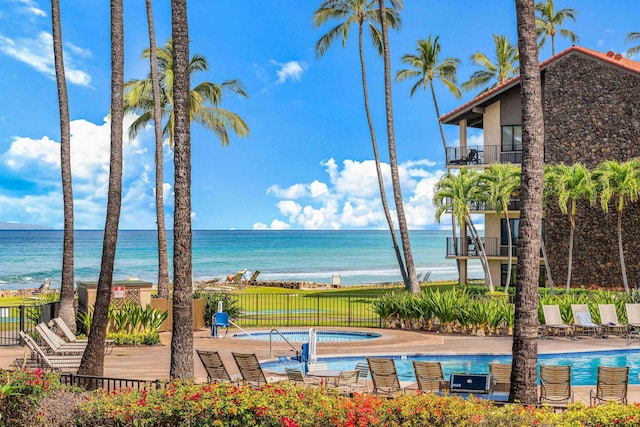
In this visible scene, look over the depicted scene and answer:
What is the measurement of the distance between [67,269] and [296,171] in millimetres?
137663

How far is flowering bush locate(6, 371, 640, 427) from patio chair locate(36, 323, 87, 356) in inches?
273

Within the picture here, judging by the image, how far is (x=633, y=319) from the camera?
83.1 feet

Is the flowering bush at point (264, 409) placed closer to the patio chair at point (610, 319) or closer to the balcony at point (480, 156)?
the patio chair at point (610, 319)

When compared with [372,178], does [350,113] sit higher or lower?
higher

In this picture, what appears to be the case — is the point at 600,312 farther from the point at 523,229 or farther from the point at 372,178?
the point at 372,178

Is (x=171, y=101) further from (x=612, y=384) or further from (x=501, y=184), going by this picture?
(x=612, y=384)

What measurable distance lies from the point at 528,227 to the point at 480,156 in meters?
35.4

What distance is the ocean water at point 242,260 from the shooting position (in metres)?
98.9

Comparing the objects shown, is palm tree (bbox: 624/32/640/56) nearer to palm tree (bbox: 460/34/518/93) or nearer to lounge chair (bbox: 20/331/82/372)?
palm tree (bbox: 460/34/518/93)

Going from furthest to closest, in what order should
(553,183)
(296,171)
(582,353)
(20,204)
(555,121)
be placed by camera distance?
(296,171) → (20,204) → (555,121) → (553,183) → (582,353)

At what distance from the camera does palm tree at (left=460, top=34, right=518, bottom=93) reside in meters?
61.7

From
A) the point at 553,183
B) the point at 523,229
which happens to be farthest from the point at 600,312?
the point at 523,229

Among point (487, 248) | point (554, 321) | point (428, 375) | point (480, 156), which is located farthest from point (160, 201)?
point (480, 156)

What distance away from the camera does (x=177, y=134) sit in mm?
13547
